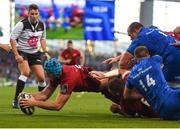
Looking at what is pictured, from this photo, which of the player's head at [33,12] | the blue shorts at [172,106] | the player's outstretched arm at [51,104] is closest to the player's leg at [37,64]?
the player's head at [33,12]

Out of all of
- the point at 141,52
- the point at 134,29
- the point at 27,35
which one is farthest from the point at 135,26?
the point at 27,35

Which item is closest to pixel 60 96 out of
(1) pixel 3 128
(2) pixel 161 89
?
(2) pixel 161 89

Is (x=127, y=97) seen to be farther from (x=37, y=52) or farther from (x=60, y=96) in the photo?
(x=37, y=52)

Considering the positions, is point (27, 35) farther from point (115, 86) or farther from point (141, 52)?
point (141, 52)

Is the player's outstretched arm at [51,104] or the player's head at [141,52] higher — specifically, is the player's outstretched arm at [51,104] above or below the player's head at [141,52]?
below

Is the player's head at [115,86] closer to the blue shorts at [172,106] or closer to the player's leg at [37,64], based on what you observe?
the blue shorts at [172,106]

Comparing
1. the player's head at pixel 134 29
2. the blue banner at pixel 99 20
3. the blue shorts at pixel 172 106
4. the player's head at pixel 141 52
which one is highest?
the player's head at pixel 134 29

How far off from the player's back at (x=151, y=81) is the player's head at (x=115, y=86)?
0.73 metres

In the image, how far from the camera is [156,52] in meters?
10.4

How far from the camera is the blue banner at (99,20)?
34.9 meters

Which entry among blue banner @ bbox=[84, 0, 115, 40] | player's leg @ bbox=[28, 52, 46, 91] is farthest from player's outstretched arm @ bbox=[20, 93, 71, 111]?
blue banner @ bbox=[84, 0, 115, 40]

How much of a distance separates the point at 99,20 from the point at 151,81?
26.1m

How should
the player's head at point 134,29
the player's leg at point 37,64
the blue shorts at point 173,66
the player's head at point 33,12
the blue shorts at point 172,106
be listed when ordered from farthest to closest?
1. the player's leg at point 37,64
2. the player's head at point 33,12
3. the player's head at point 134,29
4. the blue shorts at point 173,66
5. the blue shorts at point 172,106

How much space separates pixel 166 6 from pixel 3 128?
30.0 meters
